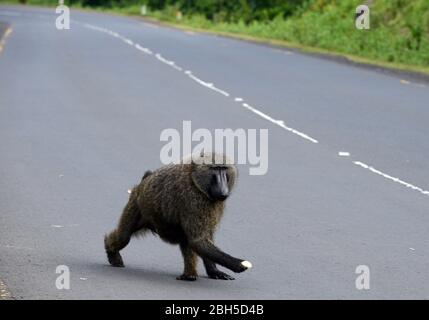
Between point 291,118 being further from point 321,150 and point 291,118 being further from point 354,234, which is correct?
point 354,234

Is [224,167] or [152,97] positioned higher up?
[224,167]

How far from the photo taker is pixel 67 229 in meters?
11.7

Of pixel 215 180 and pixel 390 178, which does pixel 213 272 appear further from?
pixel 390 178

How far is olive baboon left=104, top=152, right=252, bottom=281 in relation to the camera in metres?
9.17

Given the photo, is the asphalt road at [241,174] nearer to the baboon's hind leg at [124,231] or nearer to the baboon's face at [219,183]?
the baboon's hind leg at [124,231]

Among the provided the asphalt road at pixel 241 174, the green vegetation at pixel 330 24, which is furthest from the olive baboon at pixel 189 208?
the green vegetation at pixel 330 24

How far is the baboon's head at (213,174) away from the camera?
909 centimetres

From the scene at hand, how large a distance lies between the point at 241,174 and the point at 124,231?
5.63 m

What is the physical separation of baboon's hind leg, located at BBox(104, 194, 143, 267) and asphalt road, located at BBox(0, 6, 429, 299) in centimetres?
11

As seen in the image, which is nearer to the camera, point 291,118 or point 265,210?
point 265,210

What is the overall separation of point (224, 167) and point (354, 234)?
2.94 meters

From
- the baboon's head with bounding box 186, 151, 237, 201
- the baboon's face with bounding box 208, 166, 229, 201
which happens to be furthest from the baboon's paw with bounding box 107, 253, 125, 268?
the baboon's face with bounding box 208, 166, 229, 201
